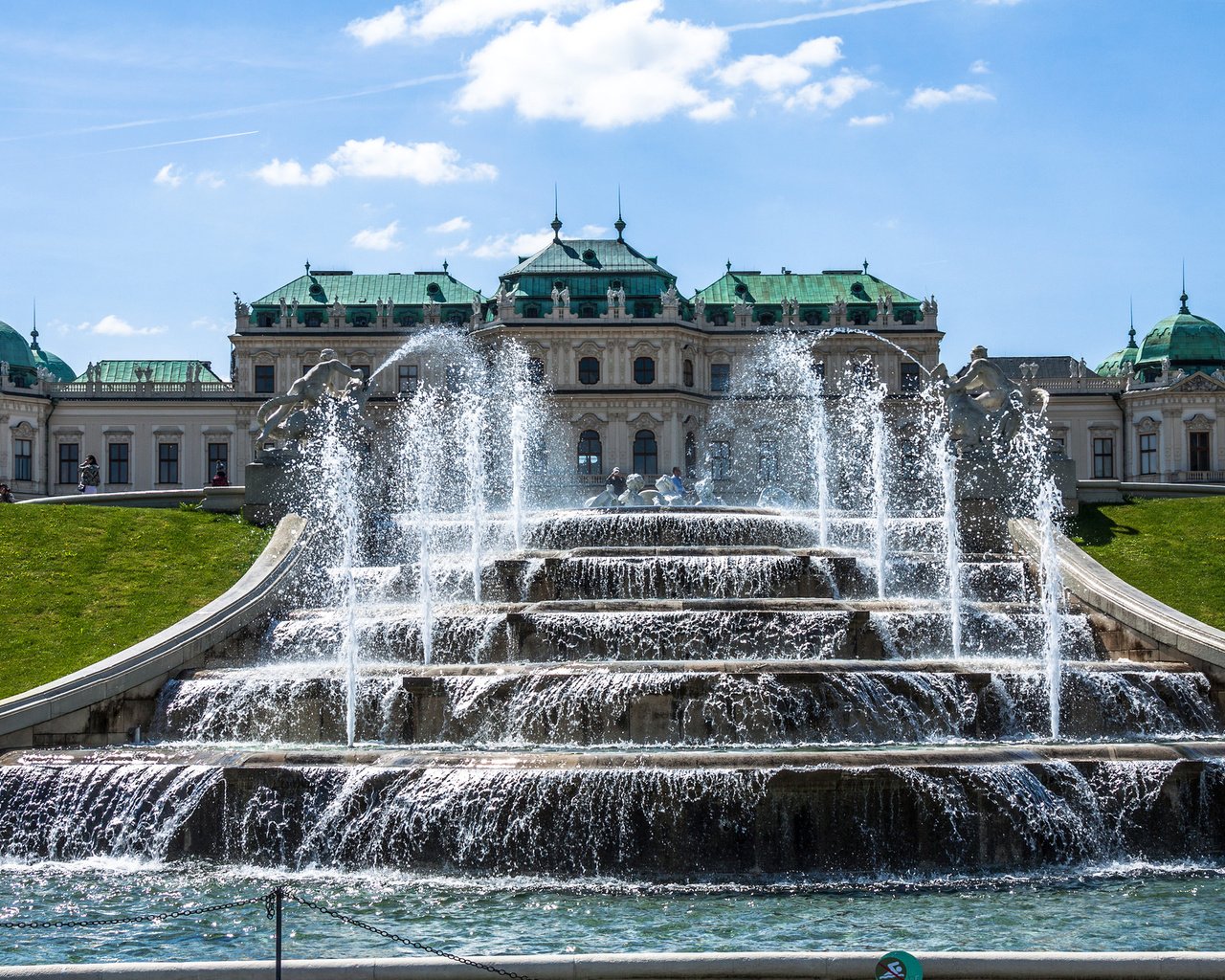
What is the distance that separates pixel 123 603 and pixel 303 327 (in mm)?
55425

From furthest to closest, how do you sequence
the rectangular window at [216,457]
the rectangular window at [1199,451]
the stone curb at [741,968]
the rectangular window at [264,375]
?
1. the rectangular window at [264,375]
2. the rectangular window at [216,457]
3. the rectangular window at [1199,451]
4. the stone curb at [741,968]

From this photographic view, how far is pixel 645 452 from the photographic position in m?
77.7

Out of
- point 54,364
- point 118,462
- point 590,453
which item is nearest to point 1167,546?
point 590,453

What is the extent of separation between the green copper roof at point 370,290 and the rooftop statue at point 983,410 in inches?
2053

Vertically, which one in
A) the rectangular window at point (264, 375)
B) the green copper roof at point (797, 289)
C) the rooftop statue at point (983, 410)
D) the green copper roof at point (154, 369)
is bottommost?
the rooftop statue at point (983, 410)

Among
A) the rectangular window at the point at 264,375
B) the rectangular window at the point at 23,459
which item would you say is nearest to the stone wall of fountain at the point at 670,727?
the rectangular window at the point at 23,459

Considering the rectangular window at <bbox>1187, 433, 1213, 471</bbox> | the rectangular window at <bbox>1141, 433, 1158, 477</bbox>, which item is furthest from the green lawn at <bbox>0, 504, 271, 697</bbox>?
the rectangular window at <bbox>1187, 433, 1213, 471</bbox>

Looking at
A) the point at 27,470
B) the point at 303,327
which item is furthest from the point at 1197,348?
the point at 27,470

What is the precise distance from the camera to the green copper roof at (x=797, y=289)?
82.9 meters

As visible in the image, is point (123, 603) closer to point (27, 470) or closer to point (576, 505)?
point (576, 505)

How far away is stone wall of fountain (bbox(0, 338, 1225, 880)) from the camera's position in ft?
54.5

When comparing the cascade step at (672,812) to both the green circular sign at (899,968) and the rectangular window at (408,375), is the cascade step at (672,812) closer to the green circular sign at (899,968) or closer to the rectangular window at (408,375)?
the green circular sign at (899,968)

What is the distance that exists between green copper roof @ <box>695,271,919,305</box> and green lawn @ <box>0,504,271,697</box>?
5158 centimetres

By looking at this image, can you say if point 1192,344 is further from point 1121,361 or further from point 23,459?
point 23,459
